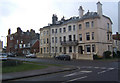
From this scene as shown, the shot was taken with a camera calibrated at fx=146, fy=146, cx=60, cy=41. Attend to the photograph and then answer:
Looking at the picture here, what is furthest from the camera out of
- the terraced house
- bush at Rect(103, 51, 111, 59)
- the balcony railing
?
the balcony railing

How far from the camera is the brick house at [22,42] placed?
6800 centimetres

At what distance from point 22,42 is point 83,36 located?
4105cm

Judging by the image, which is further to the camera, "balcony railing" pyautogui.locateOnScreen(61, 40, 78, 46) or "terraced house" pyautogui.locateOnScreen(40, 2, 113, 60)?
"balcony railing" pyautogui.locateOnScreen(61, 40, 78, 46)

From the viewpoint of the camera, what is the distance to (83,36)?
41.7 m

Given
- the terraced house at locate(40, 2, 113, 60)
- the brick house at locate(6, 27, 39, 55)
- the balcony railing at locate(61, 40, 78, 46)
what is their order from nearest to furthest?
the terraced house at locate(40, 2, 113, 60) < the balcony railing at locate(61, 40, 78, 46) < the brick house at locate(6, 27, 39, 55)

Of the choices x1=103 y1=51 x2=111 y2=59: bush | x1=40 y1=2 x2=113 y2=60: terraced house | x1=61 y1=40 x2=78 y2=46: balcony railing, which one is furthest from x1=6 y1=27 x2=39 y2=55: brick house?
x1=103 y1=51 x2=111 y2=59: bush

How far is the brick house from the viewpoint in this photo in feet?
223

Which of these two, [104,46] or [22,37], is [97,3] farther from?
[22,37]

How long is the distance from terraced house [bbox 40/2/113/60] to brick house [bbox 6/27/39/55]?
62.8ft

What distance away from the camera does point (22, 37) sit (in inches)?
2980

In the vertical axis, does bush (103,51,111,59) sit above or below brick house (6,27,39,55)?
below

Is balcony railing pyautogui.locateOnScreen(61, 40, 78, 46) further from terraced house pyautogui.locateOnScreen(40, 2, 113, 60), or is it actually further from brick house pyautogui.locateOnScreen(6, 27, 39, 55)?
brick house pyautogui.locateOnScreen(6, 27, 39, 55)

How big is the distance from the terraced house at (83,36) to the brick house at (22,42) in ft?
62.8

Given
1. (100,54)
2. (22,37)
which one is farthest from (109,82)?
(22,37)
